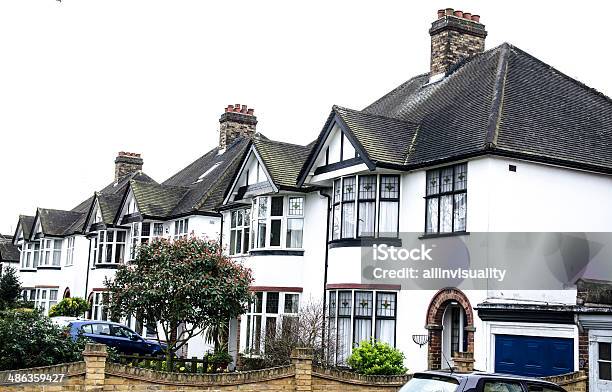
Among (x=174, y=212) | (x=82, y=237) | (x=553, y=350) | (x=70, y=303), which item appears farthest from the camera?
(x=82, y=237)

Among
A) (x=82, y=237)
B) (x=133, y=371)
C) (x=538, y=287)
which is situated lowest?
(x=133, y=371)

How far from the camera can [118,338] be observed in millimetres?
30234

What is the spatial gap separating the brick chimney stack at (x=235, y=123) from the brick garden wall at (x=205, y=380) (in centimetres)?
2765

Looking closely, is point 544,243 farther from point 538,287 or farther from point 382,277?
point 382,277

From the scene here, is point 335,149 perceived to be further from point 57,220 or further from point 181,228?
point 57,220

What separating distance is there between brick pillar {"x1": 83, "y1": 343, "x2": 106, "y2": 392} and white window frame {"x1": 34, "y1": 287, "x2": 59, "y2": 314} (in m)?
38.0

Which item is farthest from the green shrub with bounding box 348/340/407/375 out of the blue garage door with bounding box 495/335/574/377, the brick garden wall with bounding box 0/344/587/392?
the brick garden wall with bounding box 0/344/587/392

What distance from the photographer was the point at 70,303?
4275 centimetres

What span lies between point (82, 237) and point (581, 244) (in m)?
33.9

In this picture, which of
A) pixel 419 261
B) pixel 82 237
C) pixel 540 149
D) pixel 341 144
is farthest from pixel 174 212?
pixel 540 149

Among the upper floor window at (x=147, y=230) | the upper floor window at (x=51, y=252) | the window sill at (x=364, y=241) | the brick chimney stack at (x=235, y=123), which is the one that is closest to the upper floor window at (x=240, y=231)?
the window sill at (x=364, y=241)

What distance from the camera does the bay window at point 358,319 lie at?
24.0 m

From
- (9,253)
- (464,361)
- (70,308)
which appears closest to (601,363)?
(464,361)

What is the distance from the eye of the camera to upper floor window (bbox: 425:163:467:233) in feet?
73.2
